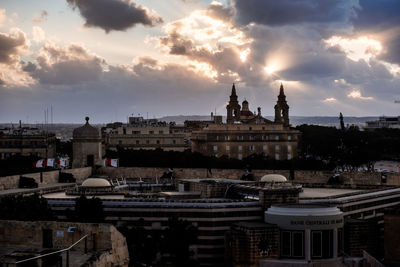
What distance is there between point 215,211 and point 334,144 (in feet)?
247

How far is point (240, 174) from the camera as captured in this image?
6109 centimetres

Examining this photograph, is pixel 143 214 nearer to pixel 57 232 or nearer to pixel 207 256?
pixel 207 256

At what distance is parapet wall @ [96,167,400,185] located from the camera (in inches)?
2329

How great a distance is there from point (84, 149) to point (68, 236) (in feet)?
131

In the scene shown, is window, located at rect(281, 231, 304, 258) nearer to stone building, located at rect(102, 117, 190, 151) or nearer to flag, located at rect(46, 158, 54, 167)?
flag, located at rect(46, 158, 54, 167)

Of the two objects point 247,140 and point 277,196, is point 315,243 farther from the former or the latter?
point 247,140

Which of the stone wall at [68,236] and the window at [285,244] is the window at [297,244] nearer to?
the window at [285,244]

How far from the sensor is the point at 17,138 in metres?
108

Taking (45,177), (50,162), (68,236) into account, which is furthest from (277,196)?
(50,162)

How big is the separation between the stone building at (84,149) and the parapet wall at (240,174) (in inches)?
54.2

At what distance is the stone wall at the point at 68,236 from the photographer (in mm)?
23969

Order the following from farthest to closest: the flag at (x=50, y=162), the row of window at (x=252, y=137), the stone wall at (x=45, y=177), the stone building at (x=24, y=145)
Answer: the row of window at (x=252, y=137)
the stone building at (x=24, y=145)
the flag at (x=50, y=162)
the stone wall at (x=45, y=177)

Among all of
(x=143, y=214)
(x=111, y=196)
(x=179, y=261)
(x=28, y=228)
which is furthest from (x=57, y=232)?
(x=111, y=196)

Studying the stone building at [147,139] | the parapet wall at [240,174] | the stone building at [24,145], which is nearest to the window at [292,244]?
the parapet wall at [240,174]
